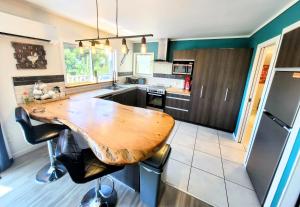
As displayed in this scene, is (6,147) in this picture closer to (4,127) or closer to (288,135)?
(4,127)

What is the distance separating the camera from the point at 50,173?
184cm

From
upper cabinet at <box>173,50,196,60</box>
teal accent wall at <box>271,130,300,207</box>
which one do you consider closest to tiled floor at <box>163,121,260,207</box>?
teal accent wall at <box>271,130,300,207</box>

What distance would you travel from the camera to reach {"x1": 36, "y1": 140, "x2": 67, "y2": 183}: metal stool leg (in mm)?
1772

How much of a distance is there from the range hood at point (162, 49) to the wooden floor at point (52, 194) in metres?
3.51

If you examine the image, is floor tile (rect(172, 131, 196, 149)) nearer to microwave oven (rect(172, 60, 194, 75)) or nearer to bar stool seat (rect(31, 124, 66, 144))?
microwave oven (rect(172, 60, 194, 75))

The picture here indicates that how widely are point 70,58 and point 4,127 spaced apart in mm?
1673

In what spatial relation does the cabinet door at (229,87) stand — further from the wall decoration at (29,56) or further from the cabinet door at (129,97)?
the wall decoration at (29,56)

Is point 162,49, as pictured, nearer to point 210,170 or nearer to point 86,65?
point 86,65

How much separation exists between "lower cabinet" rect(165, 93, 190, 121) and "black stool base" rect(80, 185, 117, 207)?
8.87ft

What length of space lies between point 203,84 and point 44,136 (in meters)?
3.39

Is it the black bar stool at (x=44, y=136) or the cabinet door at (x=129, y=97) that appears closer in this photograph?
the black bar stool at (x=44, y=136)

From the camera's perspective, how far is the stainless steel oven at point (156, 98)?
3.99m

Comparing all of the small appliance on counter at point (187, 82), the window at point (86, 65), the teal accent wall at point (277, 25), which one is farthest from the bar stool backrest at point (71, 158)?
the small appliance on counter at point (187, 82)

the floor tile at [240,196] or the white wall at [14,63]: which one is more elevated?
the white wall at [14,63]
